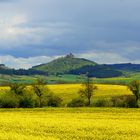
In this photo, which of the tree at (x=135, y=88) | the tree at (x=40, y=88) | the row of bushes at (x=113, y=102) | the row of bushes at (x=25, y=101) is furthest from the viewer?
the tree at (x=40, y=88)

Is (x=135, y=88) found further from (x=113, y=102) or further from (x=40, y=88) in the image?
(x=40, y=88)

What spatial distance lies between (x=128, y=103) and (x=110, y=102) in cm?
577

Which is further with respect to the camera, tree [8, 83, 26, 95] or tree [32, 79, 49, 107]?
tree [8, 83, 26, 95]

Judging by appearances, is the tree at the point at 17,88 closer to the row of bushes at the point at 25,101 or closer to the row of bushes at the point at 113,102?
the row of bushes at the point at 25,101

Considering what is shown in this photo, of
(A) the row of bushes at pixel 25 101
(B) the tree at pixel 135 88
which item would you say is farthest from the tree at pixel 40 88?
(B) the tree at pixel 135 88

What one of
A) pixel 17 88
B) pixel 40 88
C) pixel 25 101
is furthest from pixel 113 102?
pixel 17 88

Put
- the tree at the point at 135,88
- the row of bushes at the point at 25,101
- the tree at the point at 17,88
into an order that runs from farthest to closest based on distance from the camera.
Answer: the tree at the point at 17,88 → the tree at the point at 135,88 → the row of bushes at the point at 25,101

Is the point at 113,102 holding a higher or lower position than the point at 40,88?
lower

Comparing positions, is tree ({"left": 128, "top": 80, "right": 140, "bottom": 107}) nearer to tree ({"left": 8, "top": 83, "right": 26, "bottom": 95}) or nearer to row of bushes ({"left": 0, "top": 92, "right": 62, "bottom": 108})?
row of bushes ({"left": 0, "top": 92, "right": 62, "bottom": 108})

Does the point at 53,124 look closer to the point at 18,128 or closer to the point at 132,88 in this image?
the point at 18,128

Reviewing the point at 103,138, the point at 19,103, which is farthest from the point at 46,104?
the point at 103,138

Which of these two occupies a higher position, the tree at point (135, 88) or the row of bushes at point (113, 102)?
the tree at point (135, 88)

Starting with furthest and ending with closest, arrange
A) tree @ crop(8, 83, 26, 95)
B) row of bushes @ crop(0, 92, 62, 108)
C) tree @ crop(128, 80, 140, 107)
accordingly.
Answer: tree @ crop(8, 83, 26, 95) < tree @ crop(128, 80, 140, 107) < row of bushes @ crop(0, 92, 62, 108)

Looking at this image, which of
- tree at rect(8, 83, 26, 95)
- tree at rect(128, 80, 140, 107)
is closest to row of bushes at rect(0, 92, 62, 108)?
tree at rect(8, 83, 26, 95)
